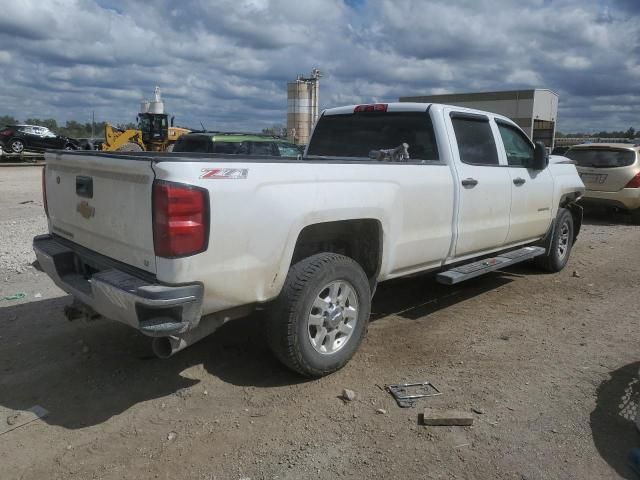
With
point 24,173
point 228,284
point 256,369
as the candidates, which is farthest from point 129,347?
point 24,173

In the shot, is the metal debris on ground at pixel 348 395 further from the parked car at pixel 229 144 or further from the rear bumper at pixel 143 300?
the parked car at pixel 229 144

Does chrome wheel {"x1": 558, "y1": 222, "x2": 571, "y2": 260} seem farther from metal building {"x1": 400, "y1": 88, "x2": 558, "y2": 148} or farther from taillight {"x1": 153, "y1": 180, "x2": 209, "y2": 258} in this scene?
metal building {"x1": 400, "y1": 88, "x2": 558, "y2": 148}

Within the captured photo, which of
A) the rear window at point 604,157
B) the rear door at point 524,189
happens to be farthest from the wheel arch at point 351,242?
the rear window at point 604,157

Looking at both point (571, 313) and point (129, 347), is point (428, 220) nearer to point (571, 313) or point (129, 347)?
point (571, 313)

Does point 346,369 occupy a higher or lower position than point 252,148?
lower

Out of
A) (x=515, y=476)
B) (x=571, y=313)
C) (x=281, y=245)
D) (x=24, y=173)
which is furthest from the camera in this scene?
(x=24, y=173)

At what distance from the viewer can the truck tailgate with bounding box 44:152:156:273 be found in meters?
3.13

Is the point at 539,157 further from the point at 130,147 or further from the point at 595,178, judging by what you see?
the point at 130,147

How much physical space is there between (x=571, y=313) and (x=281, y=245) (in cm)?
354

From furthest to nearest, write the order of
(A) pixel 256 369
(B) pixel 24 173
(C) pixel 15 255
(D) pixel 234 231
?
(B) pixel 24 173 < (C) pixel 15 255 < (A) pixel 256 369 < (D) pixel 234 231

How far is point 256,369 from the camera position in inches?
162

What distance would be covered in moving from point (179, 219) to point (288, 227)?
71 centimetres

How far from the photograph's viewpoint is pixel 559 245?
7105 millimetres

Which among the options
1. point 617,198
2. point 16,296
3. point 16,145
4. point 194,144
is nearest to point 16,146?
point 16,145
